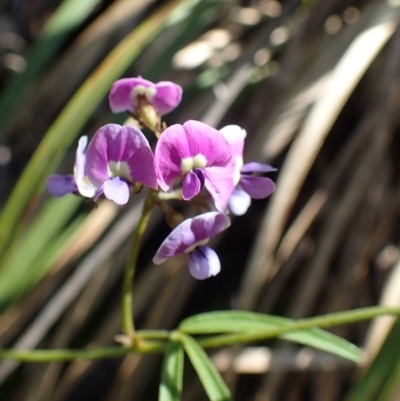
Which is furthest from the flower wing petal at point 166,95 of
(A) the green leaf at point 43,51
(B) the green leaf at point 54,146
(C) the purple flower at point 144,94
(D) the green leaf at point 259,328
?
(A) the green leaf at point 43,51

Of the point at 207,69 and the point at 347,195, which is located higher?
the point at 207,69

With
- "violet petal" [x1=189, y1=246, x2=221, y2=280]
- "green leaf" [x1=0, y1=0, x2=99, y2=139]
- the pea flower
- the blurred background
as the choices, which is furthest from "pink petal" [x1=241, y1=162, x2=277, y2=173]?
"green leaf" [x1=0, y1=0, x2=99, y2=139]

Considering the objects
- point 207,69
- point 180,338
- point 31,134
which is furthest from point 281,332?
point 31,134

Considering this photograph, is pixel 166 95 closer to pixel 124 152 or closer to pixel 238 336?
pixel 124 152

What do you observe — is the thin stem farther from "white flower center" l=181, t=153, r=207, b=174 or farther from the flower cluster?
"white flower center" l=181, t=153, r=207, b=174

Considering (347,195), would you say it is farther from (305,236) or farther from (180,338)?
(180,338)

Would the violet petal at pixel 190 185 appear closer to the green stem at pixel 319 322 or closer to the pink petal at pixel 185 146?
the pink petal at pixel 185 146
